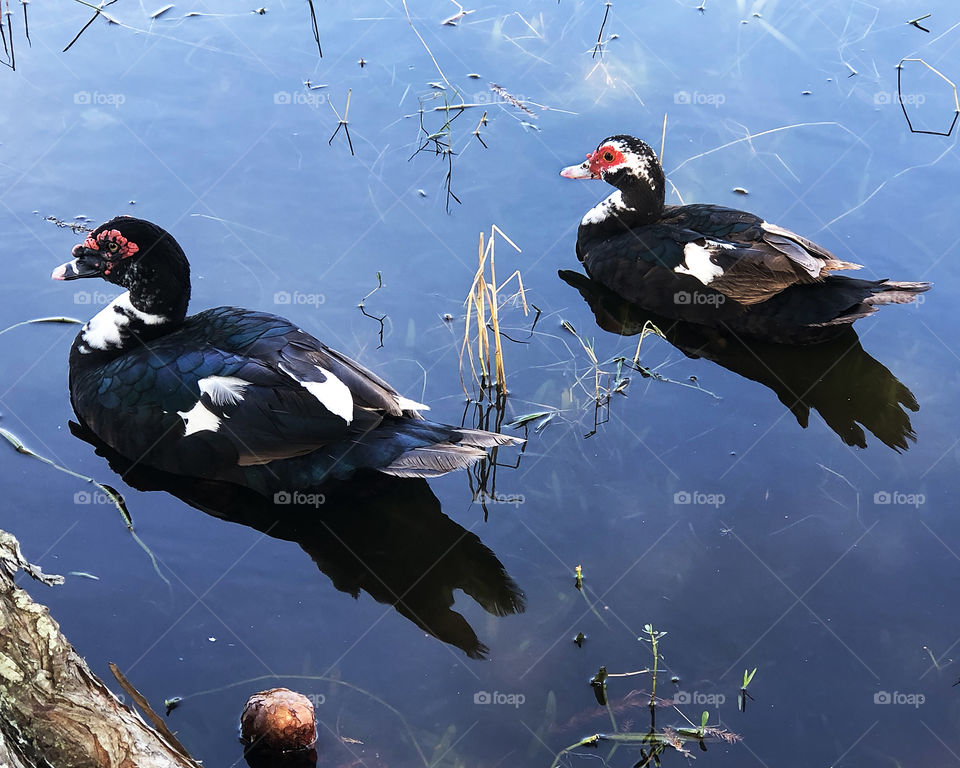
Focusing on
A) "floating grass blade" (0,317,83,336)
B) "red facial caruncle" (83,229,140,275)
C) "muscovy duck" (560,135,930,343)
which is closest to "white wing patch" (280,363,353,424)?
"red facial caruncle" (83,229,140,275)

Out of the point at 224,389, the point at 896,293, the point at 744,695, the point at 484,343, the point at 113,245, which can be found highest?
the point at 113,245

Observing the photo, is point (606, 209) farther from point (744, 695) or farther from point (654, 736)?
point (654, 736)

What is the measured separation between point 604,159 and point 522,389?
165cm

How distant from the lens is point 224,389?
4.21 metres

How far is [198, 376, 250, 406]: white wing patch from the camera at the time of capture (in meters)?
4.20

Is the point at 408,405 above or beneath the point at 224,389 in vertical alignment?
beneath

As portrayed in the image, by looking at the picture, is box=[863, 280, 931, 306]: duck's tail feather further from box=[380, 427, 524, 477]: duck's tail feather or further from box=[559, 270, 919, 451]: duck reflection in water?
box=[380, 427, 524, 477]: duck's tail feather

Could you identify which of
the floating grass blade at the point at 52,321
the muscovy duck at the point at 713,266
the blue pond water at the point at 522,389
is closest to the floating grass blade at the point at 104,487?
the blue pond water at the point at 522,389

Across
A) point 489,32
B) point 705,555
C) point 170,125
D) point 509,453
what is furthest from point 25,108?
point 705,555

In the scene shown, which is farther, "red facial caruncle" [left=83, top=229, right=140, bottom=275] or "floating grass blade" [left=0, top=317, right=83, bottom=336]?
"floating grass blade" [left=0, top=317, right=83, bottom=336]

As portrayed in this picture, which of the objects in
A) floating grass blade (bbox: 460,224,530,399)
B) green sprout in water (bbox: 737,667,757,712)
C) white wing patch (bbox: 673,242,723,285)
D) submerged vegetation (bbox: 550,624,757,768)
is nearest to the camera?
submerged vegetation (bbox: 550,624,757,768)

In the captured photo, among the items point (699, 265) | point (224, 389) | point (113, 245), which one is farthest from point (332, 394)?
point (699, 265)

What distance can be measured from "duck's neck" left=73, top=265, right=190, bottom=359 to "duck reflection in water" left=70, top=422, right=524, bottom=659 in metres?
0.39

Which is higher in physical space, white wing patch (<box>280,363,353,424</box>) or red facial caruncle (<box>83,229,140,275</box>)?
red facial caruncle (<box>83,229,140,275</box>)
